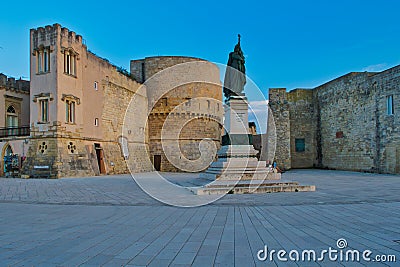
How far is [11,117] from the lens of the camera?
69.5 ft

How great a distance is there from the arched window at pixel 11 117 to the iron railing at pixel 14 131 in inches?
21.2

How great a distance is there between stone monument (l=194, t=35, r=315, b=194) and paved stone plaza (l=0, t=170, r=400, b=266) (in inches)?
80.6

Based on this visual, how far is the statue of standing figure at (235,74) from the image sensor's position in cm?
1240

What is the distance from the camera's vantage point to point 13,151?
734 inches

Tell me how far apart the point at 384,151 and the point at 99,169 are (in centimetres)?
1833

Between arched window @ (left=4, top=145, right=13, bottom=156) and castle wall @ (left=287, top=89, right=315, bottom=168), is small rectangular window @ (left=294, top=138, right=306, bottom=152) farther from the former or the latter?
arched window @ (left=4, top=145, right=13, bottom=156)

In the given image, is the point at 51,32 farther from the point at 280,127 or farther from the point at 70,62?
the point at 280,127

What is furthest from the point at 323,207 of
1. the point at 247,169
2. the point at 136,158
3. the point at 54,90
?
the point at 136,158

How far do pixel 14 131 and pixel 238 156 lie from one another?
16.8m

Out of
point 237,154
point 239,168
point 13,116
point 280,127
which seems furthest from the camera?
point 280,127

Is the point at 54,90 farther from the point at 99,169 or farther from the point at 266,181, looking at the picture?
the point at 266,181

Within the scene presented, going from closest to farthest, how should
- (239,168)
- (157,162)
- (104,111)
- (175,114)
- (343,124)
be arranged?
(239,168) < (343,124) < (104,111) < (157,162) < (175,114)

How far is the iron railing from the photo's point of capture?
20.0m

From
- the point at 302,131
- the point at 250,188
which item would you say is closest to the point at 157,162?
the point at 302,131
